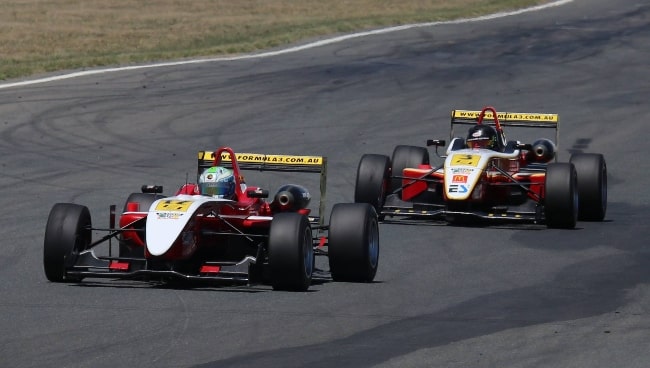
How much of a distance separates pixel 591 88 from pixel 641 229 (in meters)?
13.6

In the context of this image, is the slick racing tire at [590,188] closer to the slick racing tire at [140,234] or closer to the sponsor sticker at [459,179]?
the sponsor sticker at [459,179]

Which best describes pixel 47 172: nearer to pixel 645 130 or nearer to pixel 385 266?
pixel 385 266

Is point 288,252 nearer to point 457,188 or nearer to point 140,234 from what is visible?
point 140,234

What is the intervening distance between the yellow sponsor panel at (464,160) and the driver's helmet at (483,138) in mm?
885

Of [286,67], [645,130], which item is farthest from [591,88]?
[286,67]

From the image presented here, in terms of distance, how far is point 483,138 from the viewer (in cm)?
1828

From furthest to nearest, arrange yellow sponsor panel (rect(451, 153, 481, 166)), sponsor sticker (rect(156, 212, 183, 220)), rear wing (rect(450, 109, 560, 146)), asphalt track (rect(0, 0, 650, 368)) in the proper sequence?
rear wing (rect(450, 109, 560, 146))
yellow sponsor panel (rect(451, 153, 481, 166))
sponsor sticker (rect(156, 212, 183, 220))
asphalt track (rect(0, 0, 650, 368))

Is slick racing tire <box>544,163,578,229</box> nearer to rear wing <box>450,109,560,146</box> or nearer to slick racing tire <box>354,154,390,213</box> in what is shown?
slick racing tire <box>354,154,390,213</box>

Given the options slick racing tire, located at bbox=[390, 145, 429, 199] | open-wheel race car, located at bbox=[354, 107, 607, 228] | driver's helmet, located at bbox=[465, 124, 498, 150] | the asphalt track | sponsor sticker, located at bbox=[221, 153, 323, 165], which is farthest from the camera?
slick racing tire, located at bbox=[390, 145, 429, 199]

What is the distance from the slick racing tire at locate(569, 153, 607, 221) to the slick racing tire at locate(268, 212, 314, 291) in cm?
621

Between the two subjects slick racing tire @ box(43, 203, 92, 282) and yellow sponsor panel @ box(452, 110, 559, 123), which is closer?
slick racing tire @ box(43, 203, 92, 282)

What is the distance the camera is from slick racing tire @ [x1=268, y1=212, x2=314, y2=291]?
12414 millimetres

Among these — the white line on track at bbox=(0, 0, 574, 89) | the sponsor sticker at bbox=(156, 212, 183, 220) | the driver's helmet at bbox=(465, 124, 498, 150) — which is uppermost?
the white line on track at bbox=(0, 0, 574, 89)

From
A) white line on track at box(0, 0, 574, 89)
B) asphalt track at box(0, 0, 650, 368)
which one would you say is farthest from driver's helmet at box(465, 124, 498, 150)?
white line on track at box(0, 0, 574, 89)
